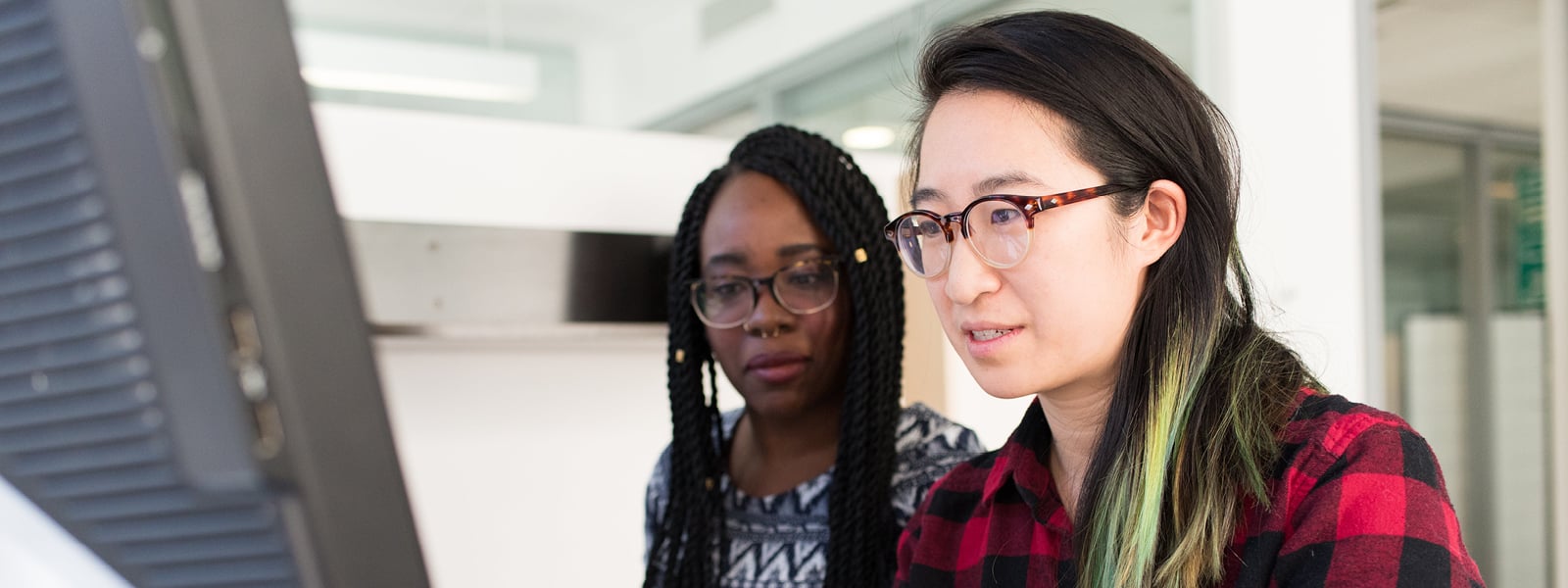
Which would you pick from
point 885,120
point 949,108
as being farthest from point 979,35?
point 885,120

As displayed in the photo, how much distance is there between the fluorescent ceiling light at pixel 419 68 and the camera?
180 centimetres

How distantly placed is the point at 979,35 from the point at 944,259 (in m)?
0.21

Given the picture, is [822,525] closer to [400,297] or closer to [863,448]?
[863,448]

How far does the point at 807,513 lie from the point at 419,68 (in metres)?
0.98

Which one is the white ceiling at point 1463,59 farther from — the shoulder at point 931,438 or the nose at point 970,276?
the nose at point 970,276

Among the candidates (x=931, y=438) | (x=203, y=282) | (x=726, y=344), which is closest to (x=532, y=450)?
(x=726, y=344)

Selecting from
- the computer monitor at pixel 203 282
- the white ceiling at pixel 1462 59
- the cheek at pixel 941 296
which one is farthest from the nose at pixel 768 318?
the white ceiling at pixel 1462 59

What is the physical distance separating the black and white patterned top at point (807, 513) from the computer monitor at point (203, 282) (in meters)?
1.22

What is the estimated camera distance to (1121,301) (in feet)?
3.29

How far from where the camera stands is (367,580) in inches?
13.4

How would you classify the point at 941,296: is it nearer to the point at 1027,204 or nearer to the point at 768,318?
the point at 1027,204

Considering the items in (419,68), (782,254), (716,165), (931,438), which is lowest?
(931,438)

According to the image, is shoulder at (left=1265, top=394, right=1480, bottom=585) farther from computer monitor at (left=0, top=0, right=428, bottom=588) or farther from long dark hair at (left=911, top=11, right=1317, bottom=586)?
computer monitor at (left=0, top=0, right=428, bottom=588)

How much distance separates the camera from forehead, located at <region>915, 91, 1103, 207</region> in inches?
38.2
